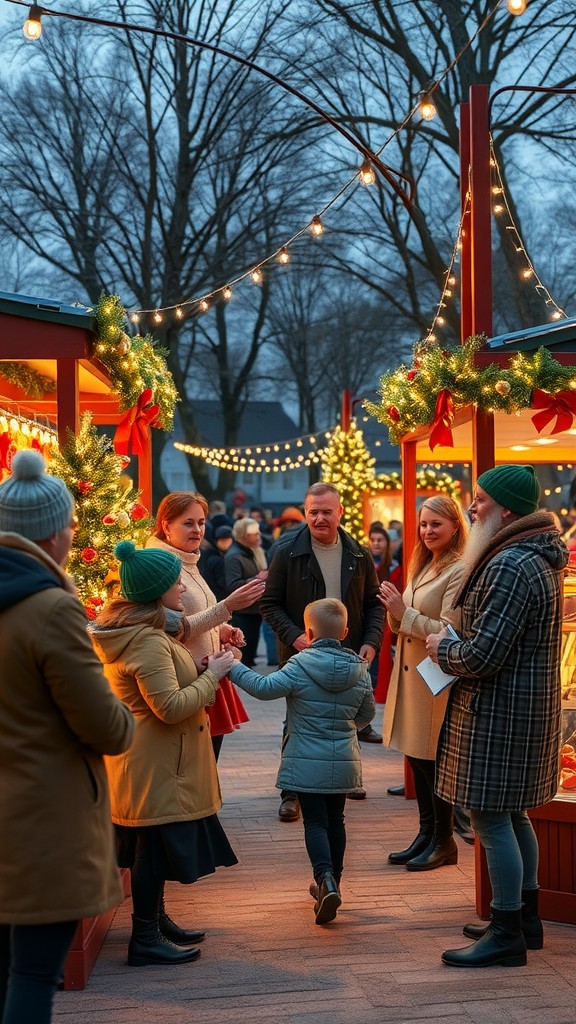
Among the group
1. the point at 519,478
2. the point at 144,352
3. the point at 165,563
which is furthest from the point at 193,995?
the point at 144,352

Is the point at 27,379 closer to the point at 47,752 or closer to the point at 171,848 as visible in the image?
the point at 171,848

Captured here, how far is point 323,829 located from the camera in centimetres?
513

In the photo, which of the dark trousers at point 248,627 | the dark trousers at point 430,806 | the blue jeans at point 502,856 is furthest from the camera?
the dark trousers at point 248,627

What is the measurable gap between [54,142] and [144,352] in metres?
19.2

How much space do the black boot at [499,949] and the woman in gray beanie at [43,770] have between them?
2.10 meters

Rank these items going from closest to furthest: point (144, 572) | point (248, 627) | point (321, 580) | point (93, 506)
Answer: point (144, 572), point (93, 506), point (321, 580), point (248, 627)

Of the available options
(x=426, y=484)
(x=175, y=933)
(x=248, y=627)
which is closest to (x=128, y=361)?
(x=175, y=933)

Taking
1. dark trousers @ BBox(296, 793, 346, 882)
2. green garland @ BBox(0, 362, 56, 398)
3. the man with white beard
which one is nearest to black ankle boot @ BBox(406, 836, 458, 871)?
dark trousers @ BBox(296, 793, 346, 882)

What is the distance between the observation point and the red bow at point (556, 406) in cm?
550

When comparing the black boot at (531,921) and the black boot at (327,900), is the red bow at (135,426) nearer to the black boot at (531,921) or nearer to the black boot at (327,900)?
the black boot at (327,900)

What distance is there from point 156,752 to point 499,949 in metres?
1.55

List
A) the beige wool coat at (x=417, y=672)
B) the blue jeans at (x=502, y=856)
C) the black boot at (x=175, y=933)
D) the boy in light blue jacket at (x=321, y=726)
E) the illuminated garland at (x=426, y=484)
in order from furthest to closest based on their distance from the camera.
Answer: the illuminated garland at (x=426, y=484) → the beige wool coat at (x=417, y=672) → the boy in light blue jacket at (x=321, y=726) → the black boot at (x=175, y=933) → the blue jeans at (x=502, y=856)

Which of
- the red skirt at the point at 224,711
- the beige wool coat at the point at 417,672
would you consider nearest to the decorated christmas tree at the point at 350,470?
the beige wool coat at the point at 417,672

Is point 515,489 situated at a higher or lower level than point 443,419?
lower
